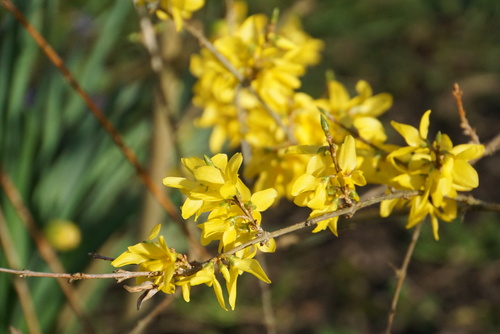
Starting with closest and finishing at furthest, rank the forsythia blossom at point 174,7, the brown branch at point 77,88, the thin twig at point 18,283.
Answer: the forsythia blossom at point 174,7 < the brown branch at point 77,88 < the thin twig at point 18,283

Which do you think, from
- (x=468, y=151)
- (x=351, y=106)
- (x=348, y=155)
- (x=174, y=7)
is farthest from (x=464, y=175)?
(x=174, y=7)

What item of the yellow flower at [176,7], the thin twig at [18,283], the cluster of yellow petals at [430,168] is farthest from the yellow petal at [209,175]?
the thin twig at [18,283]

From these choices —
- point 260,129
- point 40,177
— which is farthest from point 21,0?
point 260,129

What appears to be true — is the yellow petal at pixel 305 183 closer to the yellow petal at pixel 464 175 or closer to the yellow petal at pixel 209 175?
the yellow petal at pixel 209 175

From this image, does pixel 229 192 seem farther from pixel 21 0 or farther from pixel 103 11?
pixel 103 11

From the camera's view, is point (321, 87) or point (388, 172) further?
point (321, 87)

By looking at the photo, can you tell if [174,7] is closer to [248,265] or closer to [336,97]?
[336,97]
